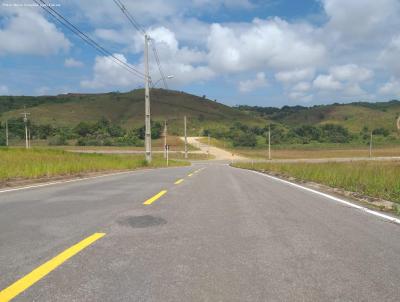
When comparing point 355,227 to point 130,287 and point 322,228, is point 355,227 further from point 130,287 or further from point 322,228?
point 130,287

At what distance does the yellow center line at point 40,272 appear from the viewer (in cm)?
353

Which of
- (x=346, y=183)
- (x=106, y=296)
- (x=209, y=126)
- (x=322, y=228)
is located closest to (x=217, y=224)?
(x=322, y=228)

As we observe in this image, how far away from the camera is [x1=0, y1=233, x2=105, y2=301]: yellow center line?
353cm

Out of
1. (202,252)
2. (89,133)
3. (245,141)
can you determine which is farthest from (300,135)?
(202,252)

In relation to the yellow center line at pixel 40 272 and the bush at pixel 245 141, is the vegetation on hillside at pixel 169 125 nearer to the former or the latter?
the bush at pixel 245 141

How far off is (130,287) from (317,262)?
7.16 ft

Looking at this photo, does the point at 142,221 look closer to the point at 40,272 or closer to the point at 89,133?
the point at 40,272

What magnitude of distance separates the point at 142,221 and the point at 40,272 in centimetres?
268

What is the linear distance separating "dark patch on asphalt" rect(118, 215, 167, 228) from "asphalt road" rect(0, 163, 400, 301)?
18 mm

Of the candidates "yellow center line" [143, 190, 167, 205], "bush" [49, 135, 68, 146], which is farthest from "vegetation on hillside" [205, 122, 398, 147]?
"yellow center line" [143, 190, 167, 205]

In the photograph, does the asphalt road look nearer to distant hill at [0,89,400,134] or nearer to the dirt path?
the dirt path

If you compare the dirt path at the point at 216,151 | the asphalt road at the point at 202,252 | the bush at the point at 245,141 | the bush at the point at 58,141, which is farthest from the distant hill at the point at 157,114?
the asphalt road at the point at 202,252

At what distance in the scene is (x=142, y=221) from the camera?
21.9ft

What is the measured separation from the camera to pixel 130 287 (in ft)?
12.2
